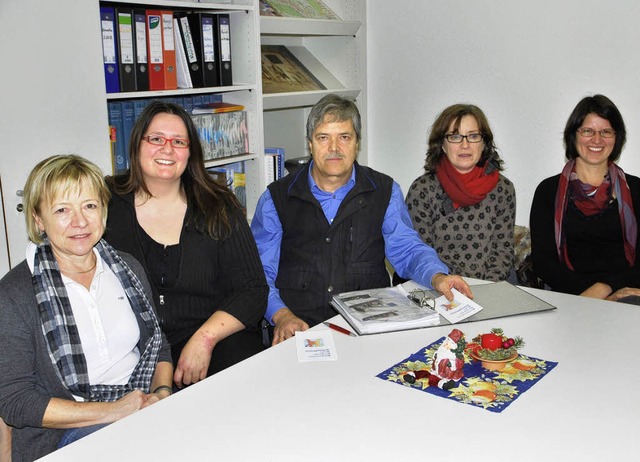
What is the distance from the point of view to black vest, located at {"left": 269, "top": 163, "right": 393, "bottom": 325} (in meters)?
2.40

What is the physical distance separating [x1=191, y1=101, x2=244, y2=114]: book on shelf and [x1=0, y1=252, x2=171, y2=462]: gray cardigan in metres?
1.72

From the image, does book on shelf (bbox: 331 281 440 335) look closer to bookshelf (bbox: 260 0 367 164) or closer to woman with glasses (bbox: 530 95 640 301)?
woman with glasses (bbox: 530 95 640 301)

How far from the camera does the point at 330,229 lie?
2.39 meters

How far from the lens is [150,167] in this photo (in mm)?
2201

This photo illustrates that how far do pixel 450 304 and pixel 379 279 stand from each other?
0.46m

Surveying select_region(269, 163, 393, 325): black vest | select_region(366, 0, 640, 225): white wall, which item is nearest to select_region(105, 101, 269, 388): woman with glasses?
select_region(269, 163, 393, 325): black vest

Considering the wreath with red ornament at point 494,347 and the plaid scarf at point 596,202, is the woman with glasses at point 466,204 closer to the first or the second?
the plaid scarf at point 596,202

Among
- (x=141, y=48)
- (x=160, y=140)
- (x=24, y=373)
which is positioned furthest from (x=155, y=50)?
(x=24, y=373)

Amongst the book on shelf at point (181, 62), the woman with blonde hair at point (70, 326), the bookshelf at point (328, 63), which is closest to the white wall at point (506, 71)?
the bookshelf at point (328, 63)

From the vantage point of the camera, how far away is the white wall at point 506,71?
10.8 ft

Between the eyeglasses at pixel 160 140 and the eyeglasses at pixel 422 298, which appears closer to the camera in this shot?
the eyeglasses at pixel 422 298

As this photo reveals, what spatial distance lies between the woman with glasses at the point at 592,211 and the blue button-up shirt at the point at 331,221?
72 cm

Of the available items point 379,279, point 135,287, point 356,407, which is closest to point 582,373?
point 356,407

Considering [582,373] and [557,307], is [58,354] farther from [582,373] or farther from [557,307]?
[557,307]
